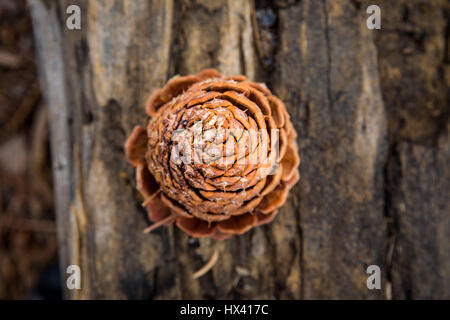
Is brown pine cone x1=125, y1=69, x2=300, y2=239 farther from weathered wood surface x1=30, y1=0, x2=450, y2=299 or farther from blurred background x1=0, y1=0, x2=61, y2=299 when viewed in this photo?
blurred background x1=0, y1=0, x2=61, y2=299

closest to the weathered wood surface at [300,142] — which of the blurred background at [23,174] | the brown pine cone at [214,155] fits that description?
the brown pine cone at [214,155]

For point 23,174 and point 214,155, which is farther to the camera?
point 23,174

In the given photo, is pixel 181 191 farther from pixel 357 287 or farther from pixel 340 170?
pixel 357 287

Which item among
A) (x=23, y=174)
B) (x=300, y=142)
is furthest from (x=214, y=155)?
(x=23, y=174)

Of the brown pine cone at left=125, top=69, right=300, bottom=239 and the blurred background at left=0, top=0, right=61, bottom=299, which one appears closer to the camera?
the brown pine cone at left=125, top=69, right=300, bottom=239

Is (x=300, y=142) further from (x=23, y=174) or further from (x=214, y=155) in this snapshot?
(x=23, y=174)

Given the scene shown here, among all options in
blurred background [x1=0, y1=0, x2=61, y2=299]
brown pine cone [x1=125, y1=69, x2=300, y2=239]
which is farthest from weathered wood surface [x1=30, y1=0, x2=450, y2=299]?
blurred background [x1=0, y1=0, x2=61, y2=299]
